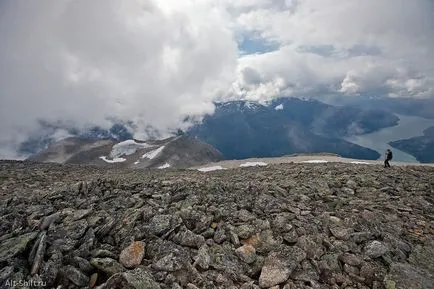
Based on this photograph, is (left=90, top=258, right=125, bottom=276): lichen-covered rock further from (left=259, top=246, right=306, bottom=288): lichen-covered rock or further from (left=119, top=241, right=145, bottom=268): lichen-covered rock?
(left=259, top=246, right=306, bottom=288): lichen-covered rock

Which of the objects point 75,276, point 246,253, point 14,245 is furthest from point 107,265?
point 246,253

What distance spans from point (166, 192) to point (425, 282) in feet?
38.7

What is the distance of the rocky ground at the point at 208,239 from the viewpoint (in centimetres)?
1082

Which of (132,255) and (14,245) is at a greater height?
(14,245)

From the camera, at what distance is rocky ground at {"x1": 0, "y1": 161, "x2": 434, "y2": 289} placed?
35.5 ft

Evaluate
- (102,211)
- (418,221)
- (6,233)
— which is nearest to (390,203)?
(418,221)

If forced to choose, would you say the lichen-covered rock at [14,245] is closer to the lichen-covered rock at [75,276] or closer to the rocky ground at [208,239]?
the rocky ground at [208,239]

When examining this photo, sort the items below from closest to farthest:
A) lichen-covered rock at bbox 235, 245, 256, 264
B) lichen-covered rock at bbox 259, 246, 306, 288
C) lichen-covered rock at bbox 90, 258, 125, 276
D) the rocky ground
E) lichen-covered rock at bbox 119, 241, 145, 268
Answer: lichen-covered rock at bbox 90, 258, 125, 276 < the rocky ground < lichen-covered rock at bbox 119, 241, 145, 268 < lichen-covered rock at bbox 259, 246, 306, 288 < lichen-covered rock at bbox 235, 245, 256, 264

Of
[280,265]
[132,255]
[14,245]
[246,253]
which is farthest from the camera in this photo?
[246,253]

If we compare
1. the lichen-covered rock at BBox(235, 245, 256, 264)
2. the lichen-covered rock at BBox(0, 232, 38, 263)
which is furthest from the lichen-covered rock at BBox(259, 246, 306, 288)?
the lichen-covered rock at BBox(0, 232, 38, 263)

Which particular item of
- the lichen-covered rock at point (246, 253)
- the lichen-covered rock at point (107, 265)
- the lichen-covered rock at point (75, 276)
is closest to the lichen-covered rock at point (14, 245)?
the lichen-covered rock at point (75, 276)

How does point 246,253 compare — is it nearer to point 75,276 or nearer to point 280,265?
point 280,265

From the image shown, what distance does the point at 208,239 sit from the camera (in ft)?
43.0

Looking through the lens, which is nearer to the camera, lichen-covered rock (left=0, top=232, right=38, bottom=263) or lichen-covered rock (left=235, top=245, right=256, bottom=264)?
lichen-covered rock (left=0, top=232, right=38, bottom=263)
